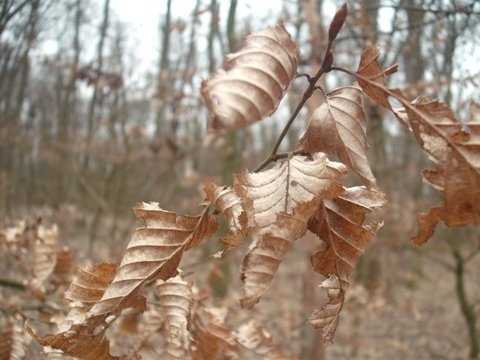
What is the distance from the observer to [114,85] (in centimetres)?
579

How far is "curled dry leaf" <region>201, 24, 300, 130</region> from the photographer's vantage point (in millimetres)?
540

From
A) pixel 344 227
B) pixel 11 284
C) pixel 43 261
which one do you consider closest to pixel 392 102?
pixel 344 227

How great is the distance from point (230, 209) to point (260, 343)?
0.89 metres

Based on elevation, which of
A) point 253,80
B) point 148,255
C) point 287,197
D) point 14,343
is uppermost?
point 253,80

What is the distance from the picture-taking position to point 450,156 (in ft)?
2.10

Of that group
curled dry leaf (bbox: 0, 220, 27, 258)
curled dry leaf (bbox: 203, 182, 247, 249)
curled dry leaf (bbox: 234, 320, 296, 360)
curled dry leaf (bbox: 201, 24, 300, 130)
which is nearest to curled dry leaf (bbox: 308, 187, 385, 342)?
curled dry leaf (bbox: 203, 182, 247, 249)

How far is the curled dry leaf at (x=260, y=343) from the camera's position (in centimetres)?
155

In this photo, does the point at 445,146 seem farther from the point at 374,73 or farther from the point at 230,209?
the point at 230,209

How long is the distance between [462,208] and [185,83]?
6.44 m

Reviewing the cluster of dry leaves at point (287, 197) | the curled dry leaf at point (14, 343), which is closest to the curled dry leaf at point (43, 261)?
the curled dry leaf at point (14, 343)

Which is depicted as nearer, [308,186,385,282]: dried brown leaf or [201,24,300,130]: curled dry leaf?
[201,24,300,130]: curled dry leaf

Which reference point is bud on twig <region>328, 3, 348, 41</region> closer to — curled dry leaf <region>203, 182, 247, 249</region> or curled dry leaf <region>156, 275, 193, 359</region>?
curled dry leaf <region>203, 182, 247, 249</region>

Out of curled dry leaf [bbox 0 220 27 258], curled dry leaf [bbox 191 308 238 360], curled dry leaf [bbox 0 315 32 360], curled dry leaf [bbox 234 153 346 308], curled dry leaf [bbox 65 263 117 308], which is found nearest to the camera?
curled dry leaf [bbox 234 153 346 308]

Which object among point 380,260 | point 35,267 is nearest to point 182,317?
point 35,267
